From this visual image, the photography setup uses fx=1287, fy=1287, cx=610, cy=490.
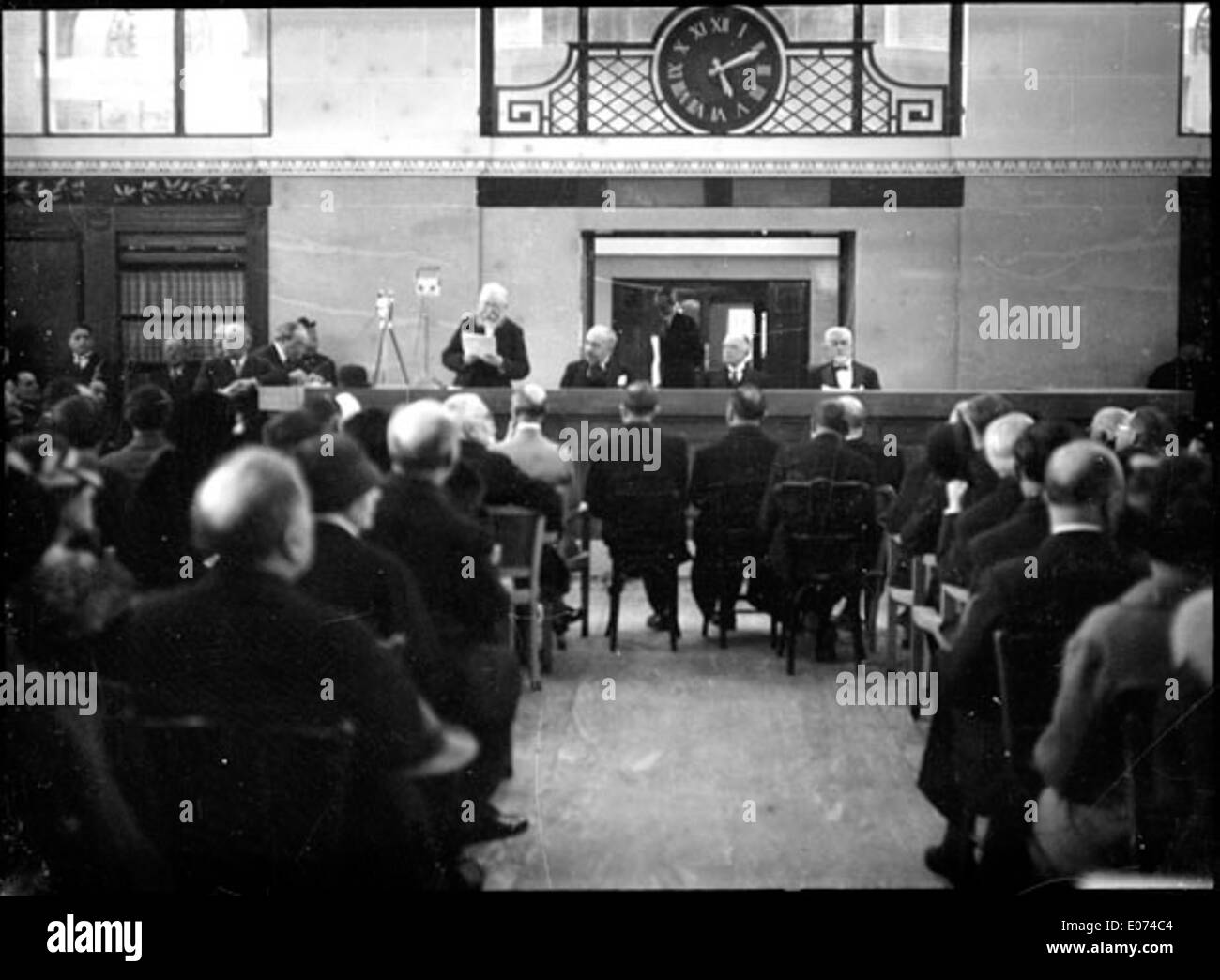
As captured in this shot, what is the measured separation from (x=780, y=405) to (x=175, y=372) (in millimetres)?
1211

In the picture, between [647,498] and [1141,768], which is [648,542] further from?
[1141,768]

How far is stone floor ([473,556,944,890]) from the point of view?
7.92 ft

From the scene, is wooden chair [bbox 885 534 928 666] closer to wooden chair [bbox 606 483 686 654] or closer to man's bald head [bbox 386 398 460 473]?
wooden chair [bbox 606 483 686 654]

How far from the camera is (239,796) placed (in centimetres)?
233

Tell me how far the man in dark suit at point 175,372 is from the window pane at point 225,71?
0.44 meters

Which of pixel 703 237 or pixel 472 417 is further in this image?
pixel 703 237

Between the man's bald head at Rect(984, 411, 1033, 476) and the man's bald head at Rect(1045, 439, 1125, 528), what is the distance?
0.11 meters

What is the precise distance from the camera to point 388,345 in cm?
258

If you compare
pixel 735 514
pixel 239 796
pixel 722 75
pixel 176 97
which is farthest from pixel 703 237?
pixel 239 796

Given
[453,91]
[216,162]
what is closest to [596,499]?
[453,91]

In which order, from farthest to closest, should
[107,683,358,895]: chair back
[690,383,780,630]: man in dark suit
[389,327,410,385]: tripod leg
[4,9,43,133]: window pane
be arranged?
1. [690,383,780,630]: man in dark suit
2. [389,327,410,385]: tripod leg
3. [4,9,43,133]: window pane
4. [107,683,358,895]: chair back

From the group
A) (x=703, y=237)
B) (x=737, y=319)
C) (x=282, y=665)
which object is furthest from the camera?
(x=703, y=237)

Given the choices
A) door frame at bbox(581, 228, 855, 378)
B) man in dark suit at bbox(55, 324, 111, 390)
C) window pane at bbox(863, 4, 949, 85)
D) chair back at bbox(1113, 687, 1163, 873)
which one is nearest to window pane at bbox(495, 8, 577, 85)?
door frame at bbox(581, 228, 855, 378)

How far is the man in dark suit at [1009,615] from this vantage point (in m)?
2.41
